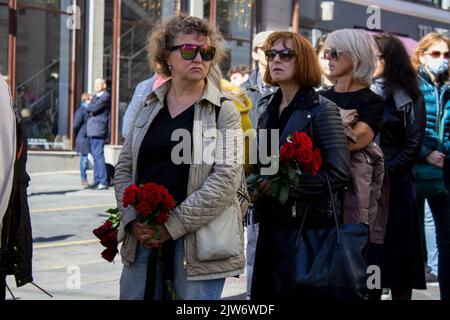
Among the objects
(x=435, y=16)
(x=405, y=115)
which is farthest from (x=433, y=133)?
(x=435, y=16)

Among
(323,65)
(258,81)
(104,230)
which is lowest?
(104,230)

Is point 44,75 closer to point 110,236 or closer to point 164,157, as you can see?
point 110,236

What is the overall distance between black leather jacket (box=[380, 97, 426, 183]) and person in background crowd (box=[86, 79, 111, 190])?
38.5 feet

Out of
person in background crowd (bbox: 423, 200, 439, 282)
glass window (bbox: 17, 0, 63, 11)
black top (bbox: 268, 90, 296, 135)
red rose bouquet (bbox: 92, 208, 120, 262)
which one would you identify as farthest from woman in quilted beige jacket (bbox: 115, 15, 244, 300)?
glass window (bbox: 17, 0, 63, 11)

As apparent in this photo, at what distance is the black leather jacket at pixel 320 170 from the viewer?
15.2 feet

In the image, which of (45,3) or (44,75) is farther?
(44,75)

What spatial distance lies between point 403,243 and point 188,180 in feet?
8.03

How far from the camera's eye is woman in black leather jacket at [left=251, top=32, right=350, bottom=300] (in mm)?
4629

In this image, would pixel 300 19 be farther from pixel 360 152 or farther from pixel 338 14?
pixel 360 152

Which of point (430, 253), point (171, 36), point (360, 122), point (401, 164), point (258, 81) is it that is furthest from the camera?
point (430, 253)

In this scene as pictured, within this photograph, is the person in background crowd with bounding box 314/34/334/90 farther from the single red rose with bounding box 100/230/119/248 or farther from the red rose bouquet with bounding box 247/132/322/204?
the single red rose with bounding box 100/230/119/248

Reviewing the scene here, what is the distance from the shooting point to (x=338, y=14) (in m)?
26.8

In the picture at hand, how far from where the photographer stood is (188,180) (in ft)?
14.0

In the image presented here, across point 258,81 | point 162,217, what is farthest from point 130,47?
point 162,217
